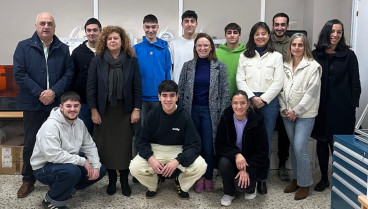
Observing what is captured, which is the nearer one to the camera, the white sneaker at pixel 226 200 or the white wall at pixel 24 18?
the white sneaker at pixel 226 200

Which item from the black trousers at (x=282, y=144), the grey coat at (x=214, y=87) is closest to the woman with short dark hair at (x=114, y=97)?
the grey coat at (x=214, y=87)

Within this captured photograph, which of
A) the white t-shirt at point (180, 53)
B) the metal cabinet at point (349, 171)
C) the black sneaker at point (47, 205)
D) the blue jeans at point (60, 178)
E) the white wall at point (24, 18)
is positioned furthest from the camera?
the white wall at point (24, 18)

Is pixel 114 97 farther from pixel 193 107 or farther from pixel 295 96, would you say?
pixel 295 96

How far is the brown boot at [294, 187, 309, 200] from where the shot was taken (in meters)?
2.71

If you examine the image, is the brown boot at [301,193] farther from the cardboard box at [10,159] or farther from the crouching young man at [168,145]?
the cardboard box at [10,159]

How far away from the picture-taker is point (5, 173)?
3.27m

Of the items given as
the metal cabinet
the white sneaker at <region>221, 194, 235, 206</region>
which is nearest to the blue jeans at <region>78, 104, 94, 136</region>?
the white sneaker at <region>221, 194, 235, 206</region>

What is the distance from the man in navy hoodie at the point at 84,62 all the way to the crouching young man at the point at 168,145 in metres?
0.58

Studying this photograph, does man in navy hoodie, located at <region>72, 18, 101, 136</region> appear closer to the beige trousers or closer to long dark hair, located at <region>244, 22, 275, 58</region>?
the beige trousers

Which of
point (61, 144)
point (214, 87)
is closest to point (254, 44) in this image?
point (214, 87)

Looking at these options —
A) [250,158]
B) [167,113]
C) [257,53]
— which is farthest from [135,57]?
[250,158]

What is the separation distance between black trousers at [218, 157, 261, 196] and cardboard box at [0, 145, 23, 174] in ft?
6.37

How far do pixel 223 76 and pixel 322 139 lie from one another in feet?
3.27

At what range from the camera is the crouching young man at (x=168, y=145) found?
2.64 meters
